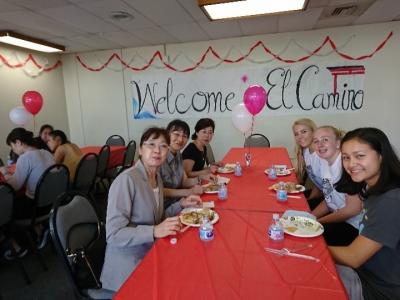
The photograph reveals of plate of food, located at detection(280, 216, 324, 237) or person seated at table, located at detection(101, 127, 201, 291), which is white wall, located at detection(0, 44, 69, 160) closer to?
person seated at table, located at detection(101, 127, 201, 291)

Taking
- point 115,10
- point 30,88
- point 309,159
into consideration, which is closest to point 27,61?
point 30,88

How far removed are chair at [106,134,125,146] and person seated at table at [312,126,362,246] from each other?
12.3 ft

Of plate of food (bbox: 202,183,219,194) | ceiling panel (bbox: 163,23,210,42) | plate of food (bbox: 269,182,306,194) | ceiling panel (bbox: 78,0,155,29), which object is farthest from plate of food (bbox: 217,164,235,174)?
ceiling panel (bbox: 163,23,210,42)

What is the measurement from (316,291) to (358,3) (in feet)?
11.2

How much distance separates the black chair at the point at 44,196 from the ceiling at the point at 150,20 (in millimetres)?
1708

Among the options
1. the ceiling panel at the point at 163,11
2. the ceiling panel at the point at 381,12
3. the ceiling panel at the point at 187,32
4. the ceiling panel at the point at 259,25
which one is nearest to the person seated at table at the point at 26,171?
the ceiling panel at the point at 163,11

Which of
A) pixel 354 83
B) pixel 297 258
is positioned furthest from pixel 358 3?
pixel 297 258

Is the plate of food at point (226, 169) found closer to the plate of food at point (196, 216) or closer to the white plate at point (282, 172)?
the white plate at point (282, 172)

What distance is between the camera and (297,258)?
3.55 feet

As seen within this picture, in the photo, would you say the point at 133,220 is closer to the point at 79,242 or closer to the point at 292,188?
the point at 79,242

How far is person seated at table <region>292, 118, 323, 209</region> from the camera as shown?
2475 millimetres

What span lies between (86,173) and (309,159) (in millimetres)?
2421

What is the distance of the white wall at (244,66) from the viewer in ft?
13.1

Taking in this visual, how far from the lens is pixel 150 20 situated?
3.35 metres
